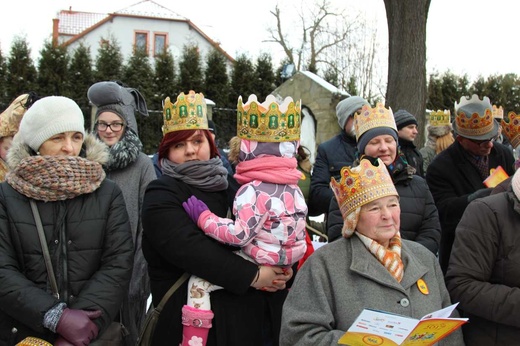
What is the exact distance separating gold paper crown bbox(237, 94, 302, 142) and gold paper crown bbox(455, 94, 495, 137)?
182cm

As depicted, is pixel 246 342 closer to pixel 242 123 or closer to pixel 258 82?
pixel 242 123

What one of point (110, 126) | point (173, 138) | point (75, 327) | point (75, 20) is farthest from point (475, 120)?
point (75, 20)

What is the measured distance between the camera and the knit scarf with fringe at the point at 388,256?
246cm

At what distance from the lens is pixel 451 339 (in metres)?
2.49

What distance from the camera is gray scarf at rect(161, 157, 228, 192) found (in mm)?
2906

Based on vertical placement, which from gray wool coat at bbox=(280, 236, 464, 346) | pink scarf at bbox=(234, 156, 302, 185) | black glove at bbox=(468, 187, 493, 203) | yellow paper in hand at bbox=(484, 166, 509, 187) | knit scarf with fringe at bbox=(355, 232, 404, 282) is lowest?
gray wool coat at bbox=(280, 236, 464, 346)

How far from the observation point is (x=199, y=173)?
2.91 meters

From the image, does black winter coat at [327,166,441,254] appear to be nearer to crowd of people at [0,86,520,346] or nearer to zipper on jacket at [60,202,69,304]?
crowd of people at [0,86,520,346]

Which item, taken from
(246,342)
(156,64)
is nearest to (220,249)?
(246,342)

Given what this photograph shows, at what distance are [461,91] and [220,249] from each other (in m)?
15.8

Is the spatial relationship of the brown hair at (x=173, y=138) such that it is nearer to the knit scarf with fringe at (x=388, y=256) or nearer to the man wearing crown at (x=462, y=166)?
the knit scarf with fringe at (x=388, y=256)

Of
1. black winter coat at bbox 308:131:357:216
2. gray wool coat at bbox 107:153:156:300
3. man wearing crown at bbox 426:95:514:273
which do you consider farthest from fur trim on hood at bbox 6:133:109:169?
man wearing crown at bbox 426:95:514:273

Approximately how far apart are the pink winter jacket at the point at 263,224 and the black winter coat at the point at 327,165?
173 cm

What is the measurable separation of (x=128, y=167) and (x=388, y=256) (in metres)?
2.08
